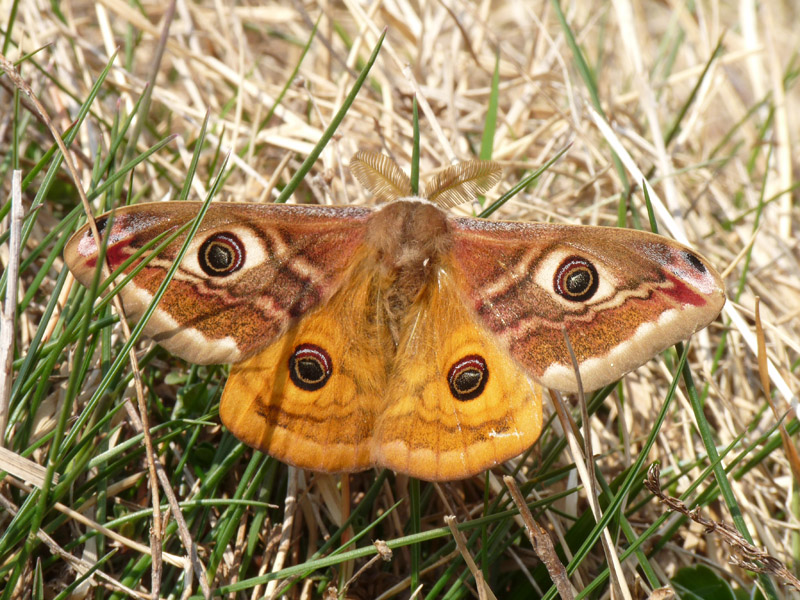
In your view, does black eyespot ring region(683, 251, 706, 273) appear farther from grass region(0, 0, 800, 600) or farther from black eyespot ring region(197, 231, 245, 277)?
black eyespot ring region(197, 231, 245, 277)

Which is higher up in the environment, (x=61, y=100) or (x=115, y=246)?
(x=61, y=100)

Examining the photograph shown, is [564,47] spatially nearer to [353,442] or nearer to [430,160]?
[430,160]

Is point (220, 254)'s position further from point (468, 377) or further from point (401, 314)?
point (468, 377)

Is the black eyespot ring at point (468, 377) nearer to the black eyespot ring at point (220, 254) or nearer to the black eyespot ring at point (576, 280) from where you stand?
Result: the black eyespot ring at point (576, 280)

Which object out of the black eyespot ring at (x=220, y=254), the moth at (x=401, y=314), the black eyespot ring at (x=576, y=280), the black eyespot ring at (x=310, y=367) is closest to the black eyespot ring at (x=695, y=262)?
the moth at (x=401, y=314)

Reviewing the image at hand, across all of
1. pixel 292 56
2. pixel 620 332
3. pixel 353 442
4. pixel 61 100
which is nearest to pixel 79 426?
pixel 353 442
